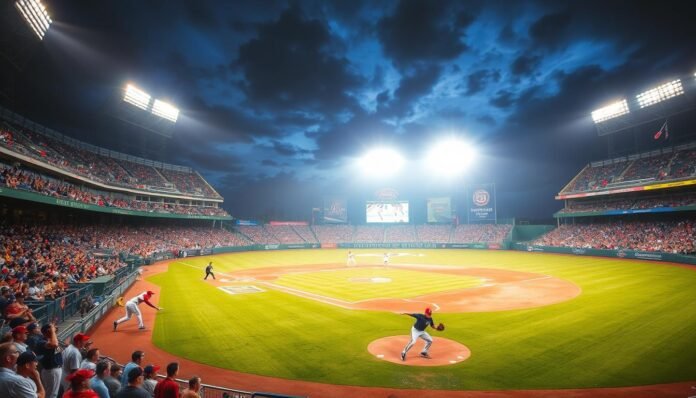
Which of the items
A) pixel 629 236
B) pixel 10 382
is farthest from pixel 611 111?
pixel 10 382

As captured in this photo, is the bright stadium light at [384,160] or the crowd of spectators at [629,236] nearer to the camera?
the crowd of spectators at [629,236]

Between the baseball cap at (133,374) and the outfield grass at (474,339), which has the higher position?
the baseball cap at (133,374)

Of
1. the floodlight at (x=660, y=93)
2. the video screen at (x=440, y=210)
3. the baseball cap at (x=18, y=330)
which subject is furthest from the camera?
the video screen at (x=440, y=210)

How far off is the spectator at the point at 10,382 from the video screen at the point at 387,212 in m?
80.5

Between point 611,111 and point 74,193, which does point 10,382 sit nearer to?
point 74,193

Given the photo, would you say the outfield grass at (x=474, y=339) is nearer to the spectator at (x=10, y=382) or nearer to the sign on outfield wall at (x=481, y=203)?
the spectator at (x=10, y=382)

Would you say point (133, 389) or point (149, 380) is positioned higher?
point (133, 389)

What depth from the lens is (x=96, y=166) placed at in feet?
163

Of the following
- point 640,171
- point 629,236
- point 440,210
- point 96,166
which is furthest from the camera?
point 440,210

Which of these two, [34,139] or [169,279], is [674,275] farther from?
[34,139]

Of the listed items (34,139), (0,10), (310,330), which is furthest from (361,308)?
(34,139)

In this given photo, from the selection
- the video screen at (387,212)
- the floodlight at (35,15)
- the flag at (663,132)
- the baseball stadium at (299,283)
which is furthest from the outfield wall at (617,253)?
the floodlight at (35,15)

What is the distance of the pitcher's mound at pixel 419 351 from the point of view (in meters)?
12.1

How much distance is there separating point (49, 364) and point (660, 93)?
65.6 meters
